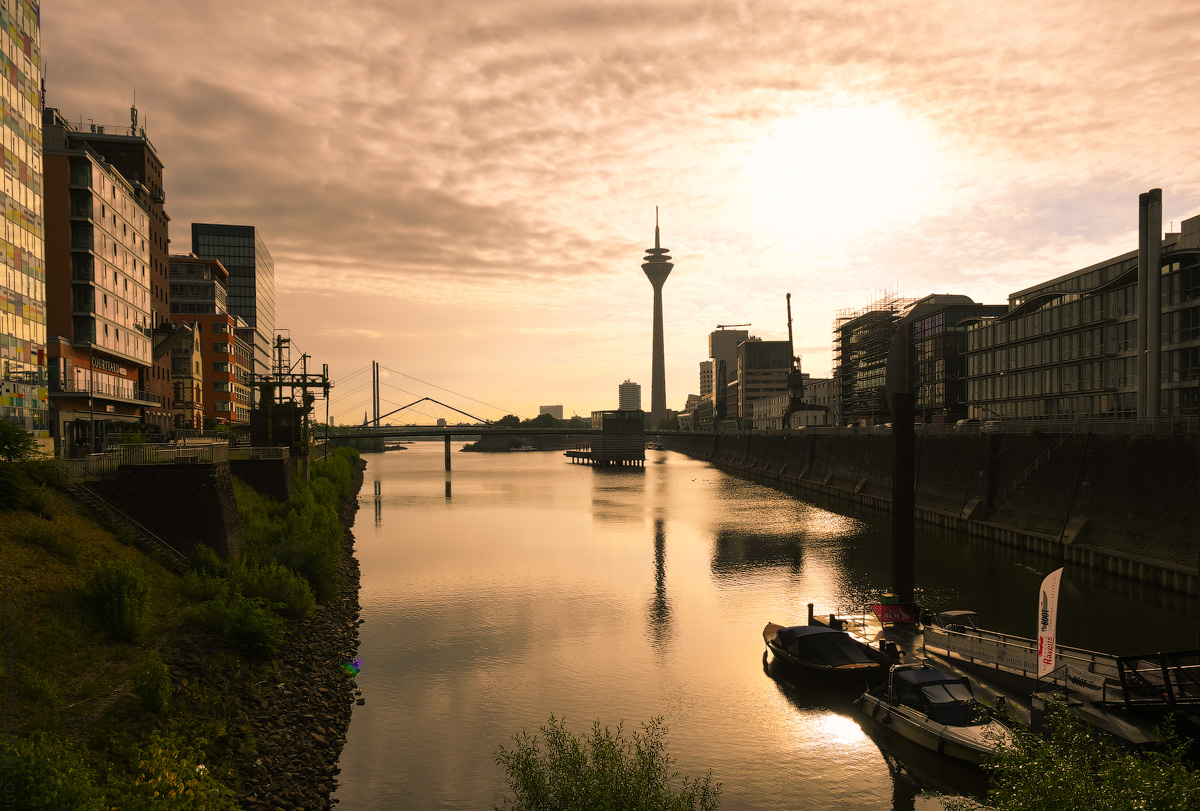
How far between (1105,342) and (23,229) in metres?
81.2

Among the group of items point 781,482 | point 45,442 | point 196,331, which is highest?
point 196,331

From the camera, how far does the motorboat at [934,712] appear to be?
20.2 meters

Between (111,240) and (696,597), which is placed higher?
(111,240)

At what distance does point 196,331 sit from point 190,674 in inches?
3200

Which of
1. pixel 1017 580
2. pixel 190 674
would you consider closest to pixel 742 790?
pixel 190 674

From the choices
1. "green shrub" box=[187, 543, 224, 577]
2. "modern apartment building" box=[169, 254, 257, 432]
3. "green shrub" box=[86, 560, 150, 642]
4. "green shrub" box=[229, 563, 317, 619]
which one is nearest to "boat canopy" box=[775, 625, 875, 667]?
"green shrub" box=[229, 563, 317, 619]

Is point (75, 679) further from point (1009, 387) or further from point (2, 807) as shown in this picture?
point (1009, 387)

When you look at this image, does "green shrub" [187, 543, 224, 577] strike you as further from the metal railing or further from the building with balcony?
the building with balcony

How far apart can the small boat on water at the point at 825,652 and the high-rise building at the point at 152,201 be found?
60.4m

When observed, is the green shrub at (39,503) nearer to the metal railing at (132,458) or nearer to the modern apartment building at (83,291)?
the metal railing at (132,458)

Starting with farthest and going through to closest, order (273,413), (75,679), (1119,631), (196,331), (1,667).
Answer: (196,331), (273,413), (1119,631), (75,679), (1,667)

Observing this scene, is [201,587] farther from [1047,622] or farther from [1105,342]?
[1105,342]

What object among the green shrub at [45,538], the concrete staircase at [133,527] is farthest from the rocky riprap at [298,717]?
the green shrub at [45,538]

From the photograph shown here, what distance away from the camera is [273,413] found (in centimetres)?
5991
